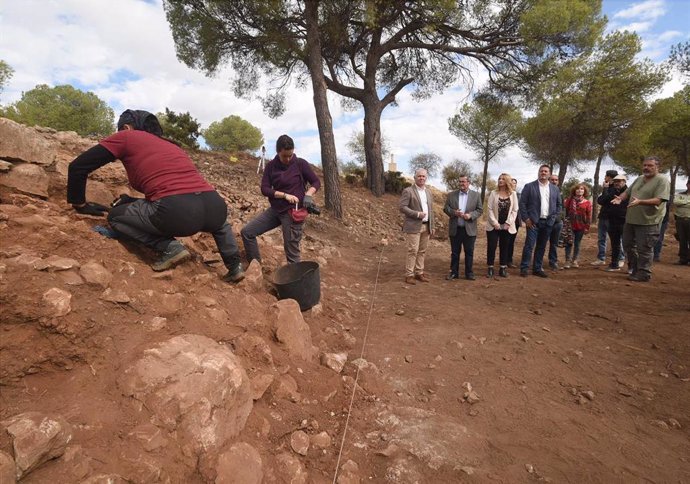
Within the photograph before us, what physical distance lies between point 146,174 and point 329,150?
20.5 feet

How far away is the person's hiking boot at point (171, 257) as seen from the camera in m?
2.64

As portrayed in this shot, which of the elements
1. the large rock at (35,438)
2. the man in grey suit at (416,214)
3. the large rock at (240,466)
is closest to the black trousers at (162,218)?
the large rock at (35,438)

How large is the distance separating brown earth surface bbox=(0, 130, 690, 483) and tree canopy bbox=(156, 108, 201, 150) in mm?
9815

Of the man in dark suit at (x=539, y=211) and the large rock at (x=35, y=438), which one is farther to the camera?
the man in dark suit at (x=539, y=211)

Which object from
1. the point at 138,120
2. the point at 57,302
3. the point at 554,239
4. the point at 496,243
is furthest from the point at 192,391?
the point at 554,239

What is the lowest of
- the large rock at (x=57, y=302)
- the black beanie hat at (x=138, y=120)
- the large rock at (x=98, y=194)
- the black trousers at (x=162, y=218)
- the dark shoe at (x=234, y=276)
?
the dark shoe at (x=234, y=276)

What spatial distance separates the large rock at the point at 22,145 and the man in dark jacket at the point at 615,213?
7.22m

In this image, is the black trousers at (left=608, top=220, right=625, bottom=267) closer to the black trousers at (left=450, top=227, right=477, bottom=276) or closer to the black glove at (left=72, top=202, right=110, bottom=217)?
the black trousers at (left=450, top=227, right=477, bottom=276)

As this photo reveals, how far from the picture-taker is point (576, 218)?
6.14 metres

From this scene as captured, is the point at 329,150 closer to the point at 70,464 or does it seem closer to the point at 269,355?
the point at 269,355

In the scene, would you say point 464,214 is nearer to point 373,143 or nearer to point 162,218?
point 162,218

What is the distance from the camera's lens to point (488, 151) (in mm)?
26562

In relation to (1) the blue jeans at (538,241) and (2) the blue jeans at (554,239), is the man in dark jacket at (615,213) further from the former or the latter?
(1) the blue jeans at (538,241)

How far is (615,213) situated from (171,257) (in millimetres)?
6367
